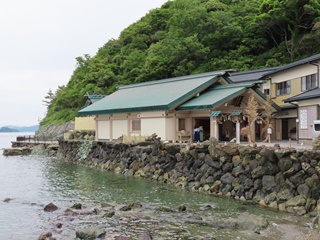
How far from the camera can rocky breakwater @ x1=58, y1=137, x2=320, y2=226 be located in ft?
47.9

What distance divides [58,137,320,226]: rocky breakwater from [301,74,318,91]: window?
1088 centimetres

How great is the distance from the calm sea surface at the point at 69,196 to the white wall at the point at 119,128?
4215 mm

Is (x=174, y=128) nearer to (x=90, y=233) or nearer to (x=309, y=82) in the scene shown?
(x=309, y=82)

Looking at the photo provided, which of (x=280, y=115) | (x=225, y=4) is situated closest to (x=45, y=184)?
(x=280, y=115)

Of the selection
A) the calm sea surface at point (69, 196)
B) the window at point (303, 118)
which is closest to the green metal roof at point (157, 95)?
the calm sea surface at point (69, 196)

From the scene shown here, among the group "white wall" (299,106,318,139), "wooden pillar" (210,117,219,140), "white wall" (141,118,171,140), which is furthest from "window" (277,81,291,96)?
"white wall" (141,118,171,140)

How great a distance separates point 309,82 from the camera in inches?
1045

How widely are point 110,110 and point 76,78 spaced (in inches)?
1583

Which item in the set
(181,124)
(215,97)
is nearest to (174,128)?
(181,124)

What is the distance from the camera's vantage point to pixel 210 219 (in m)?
13.5

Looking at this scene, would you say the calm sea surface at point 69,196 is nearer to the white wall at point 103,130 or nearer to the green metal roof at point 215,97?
the white wall at point 103,130

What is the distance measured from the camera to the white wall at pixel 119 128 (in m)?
30.5

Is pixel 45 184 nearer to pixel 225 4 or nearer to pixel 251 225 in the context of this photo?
pixel 251 225

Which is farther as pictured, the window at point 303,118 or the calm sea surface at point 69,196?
the window at point 303,118
